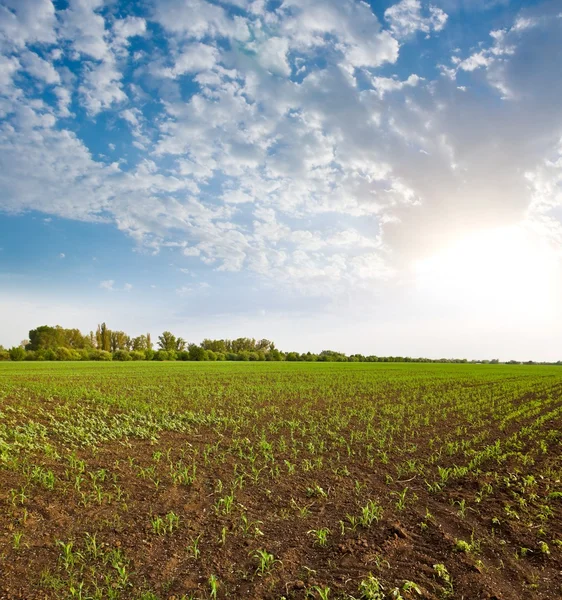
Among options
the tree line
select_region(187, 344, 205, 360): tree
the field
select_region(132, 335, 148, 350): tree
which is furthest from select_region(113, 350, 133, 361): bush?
the field

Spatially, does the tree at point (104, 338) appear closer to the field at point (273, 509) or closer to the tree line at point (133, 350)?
the tree line at point (133, 350)

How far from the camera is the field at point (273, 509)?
517 centimetres

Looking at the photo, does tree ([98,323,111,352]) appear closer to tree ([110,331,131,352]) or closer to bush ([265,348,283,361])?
tree ([110,331,131,352])

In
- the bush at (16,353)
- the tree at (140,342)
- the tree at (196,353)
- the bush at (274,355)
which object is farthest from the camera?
the tree at (140,342)

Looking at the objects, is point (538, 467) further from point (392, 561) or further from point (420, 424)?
point (392, 561)

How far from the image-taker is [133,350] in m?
91.5

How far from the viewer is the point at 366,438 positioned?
506 inches

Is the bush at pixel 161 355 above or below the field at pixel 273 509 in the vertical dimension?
above

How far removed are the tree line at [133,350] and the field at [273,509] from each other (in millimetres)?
76090

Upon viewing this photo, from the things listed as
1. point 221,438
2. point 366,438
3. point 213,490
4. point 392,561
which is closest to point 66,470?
point 213,490

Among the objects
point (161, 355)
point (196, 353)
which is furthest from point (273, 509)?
point (196, 353)

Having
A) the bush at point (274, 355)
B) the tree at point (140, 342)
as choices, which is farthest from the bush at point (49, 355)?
the bush at point (274, 355)

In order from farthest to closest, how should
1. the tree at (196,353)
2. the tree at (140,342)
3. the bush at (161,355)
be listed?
the tree at (140,342) < the tree at (196,353) < the bush at (161,355)

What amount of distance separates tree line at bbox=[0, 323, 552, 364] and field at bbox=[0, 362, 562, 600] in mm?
76090
